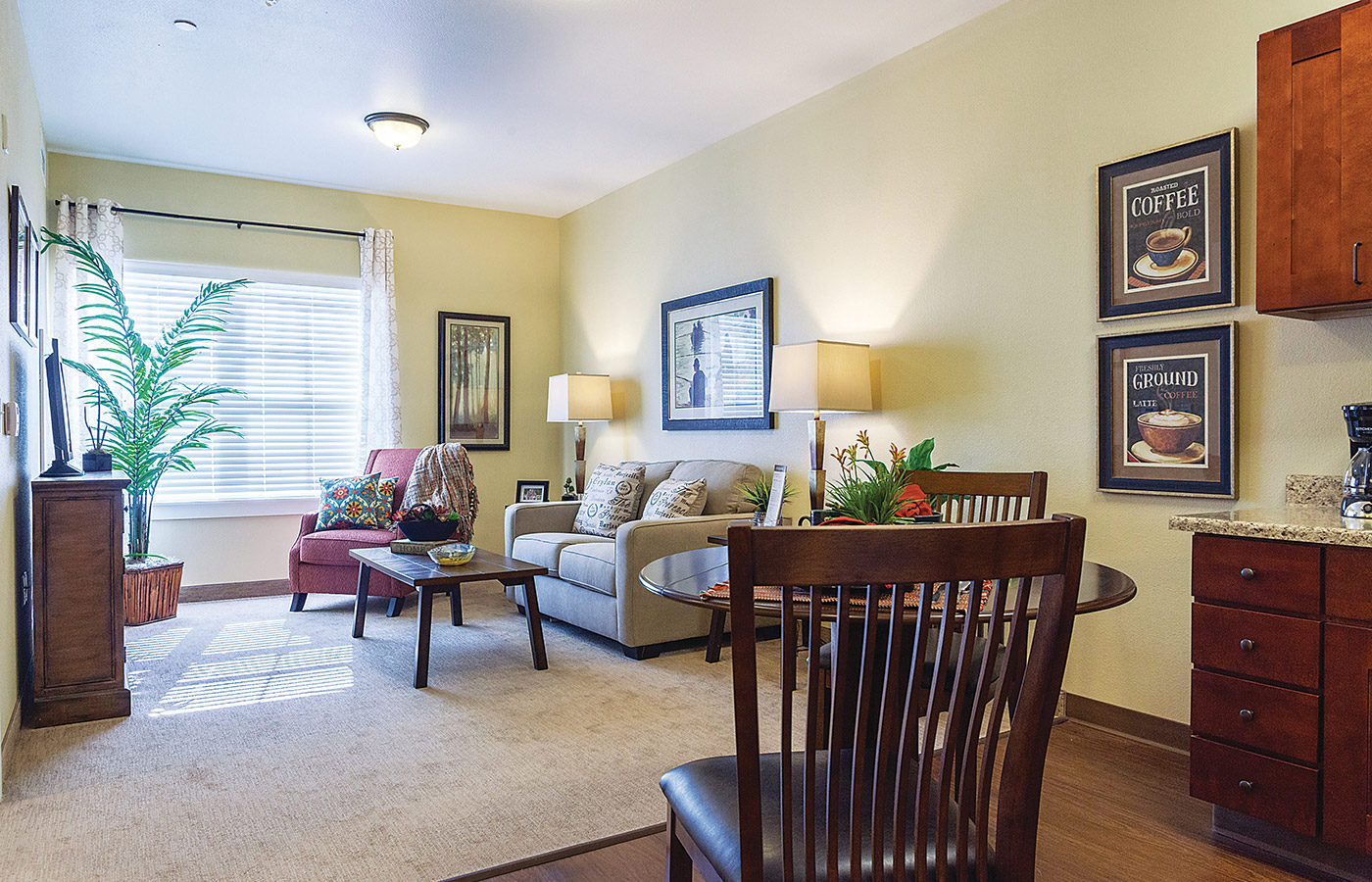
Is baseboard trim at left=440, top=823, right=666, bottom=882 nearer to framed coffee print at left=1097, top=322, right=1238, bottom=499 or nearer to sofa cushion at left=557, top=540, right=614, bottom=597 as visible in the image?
sofa cushion at left=557, top=540, right=614, bottom=597

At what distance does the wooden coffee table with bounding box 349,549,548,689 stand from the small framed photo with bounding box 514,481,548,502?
2.02m

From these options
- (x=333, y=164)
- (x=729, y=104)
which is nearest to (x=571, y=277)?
(x=333, y=164)

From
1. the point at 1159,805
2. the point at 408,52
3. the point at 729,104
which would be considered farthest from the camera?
the point at 729,104

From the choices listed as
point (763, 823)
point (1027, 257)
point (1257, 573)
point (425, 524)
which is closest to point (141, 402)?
point (425, 524)

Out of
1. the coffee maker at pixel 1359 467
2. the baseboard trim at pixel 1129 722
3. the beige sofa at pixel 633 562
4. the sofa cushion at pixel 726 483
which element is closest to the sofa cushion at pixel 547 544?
the beige sofa at pixel 633 562

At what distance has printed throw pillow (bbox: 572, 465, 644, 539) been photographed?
16.0ft

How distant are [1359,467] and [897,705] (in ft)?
5.90

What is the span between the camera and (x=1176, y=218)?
9.50 feet

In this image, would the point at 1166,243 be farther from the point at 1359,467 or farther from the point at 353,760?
the point at 353,760

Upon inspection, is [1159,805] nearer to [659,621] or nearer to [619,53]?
[659,621]

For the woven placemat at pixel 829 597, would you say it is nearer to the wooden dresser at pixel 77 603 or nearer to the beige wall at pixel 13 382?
Result: the beige wall at pixel 13 382

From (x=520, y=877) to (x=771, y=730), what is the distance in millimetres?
1131

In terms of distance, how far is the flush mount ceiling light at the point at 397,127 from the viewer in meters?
4.59

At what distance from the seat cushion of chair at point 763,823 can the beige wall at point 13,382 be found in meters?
2.36
